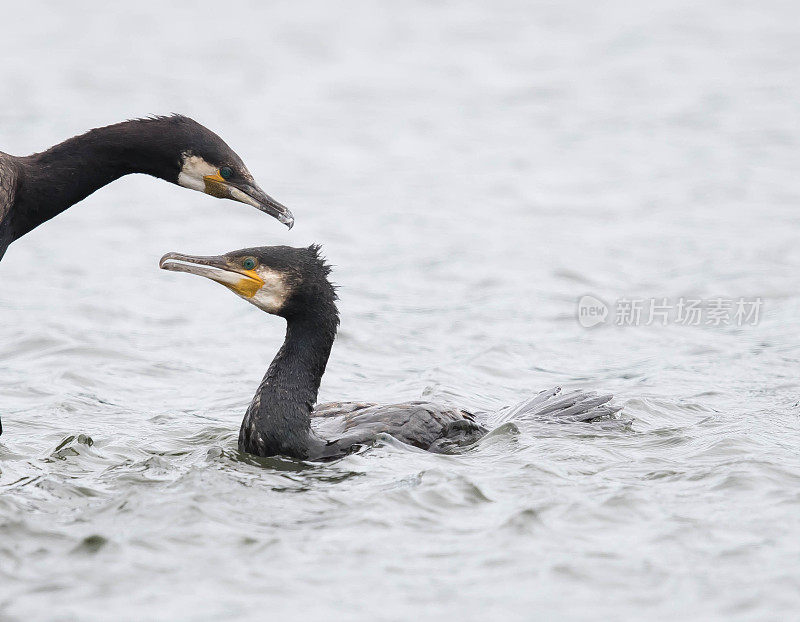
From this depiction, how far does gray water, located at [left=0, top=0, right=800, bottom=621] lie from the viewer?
6293mm

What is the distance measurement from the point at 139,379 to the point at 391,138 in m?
9.91

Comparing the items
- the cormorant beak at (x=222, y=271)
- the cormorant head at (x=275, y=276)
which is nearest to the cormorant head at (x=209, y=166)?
the cormorant head at (x=275, y=276)

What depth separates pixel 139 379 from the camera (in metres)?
10.7

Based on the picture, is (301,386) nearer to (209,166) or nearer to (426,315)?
(209,166)

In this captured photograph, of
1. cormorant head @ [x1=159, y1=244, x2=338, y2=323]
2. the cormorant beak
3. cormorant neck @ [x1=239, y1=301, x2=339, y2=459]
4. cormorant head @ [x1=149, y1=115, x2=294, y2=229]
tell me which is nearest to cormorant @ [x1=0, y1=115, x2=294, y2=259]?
cormorant head @ [x1=149, y1=115, x2=294, y2=229]

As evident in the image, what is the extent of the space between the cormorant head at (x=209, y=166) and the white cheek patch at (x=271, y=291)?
0.34 metres

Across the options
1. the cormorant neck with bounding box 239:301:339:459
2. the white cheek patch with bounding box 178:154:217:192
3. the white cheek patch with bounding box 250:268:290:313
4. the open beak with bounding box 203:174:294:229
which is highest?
the white cheek patch with bounding box 178:154:217:192

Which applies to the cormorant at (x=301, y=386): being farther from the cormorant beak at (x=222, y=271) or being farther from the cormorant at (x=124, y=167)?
the cormorant at (x=124, y=167)

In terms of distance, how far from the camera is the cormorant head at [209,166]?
8141 millimetres

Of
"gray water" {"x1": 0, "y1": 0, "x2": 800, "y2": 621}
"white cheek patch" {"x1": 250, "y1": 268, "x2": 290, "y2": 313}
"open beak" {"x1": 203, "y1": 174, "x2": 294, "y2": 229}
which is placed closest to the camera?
"gray water" {"x1": 0, "y1": 0, "x2": 800, "y2": 621}

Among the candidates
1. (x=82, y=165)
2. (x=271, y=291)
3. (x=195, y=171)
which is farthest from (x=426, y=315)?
(x=82, y=165)

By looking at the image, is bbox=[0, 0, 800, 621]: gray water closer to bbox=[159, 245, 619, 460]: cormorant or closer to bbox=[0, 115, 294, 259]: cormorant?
bbox=[159, 245, 619, 460]: cormorant

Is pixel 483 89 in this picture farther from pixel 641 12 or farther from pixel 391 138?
pixel 641 12

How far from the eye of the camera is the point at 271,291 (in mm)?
8125
